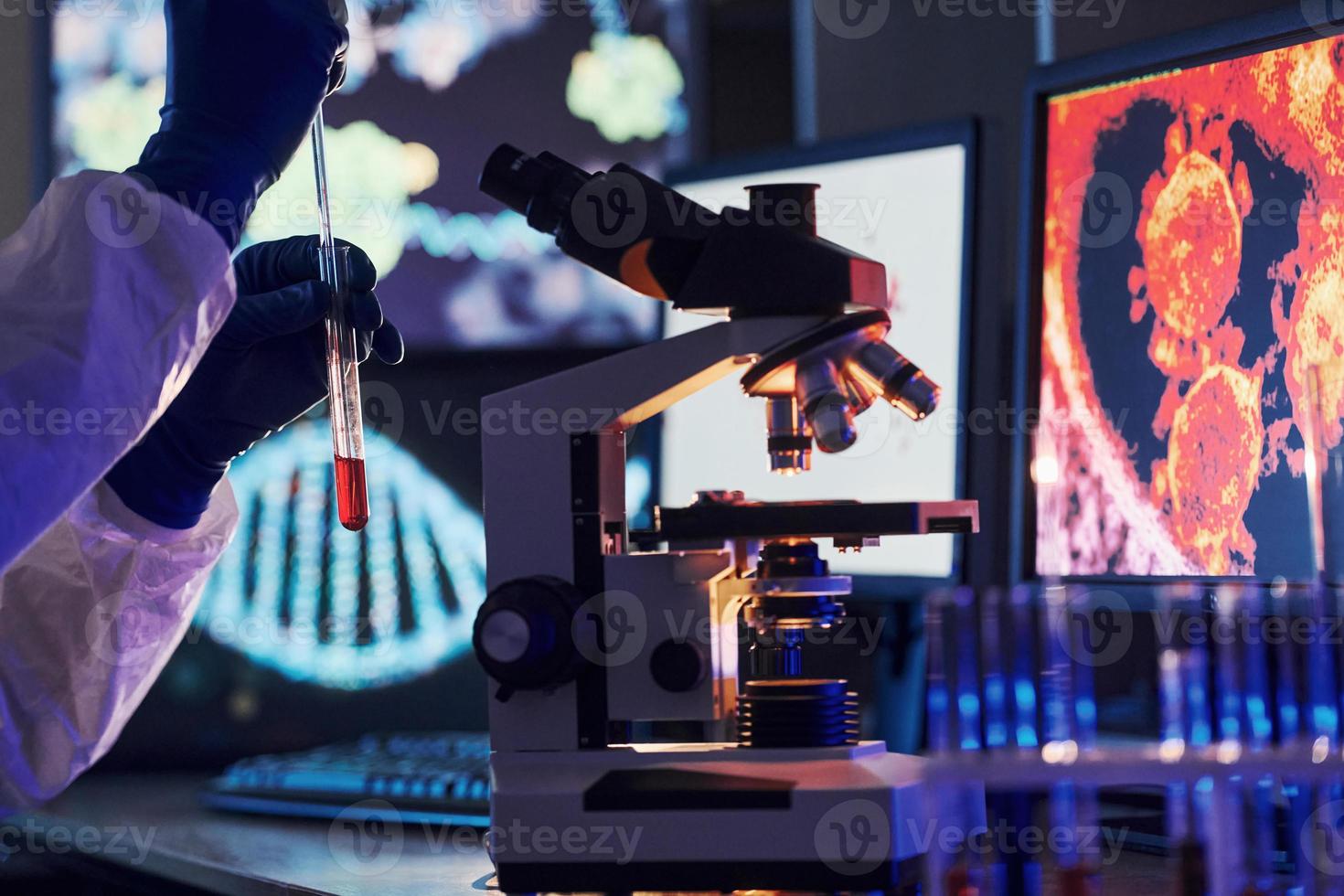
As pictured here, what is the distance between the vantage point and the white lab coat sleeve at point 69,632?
1363mm

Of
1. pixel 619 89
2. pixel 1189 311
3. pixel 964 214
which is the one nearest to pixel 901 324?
pixel 964 214

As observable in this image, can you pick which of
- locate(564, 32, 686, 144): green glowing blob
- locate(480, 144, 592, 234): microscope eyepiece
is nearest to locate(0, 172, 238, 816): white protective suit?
locate(480, 144, 592, 234): microscope eyepiece

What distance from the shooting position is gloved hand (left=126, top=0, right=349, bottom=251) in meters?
1.19

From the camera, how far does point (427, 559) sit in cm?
201

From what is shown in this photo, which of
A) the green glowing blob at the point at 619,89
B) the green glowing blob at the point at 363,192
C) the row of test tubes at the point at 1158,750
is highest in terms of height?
the green glowing blob at the point at 619,89

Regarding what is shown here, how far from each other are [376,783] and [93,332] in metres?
0.70

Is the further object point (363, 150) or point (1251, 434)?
point (363, 150)

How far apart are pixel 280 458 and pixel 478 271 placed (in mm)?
386

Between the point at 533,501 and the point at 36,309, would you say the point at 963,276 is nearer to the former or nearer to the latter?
the point at 533,501

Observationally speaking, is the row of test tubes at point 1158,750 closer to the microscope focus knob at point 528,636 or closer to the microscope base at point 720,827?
the microscope base at point 720,827

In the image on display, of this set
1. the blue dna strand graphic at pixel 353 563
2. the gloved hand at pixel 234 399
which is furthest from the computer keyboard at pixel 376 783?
the gloved hand at pixel 234 399

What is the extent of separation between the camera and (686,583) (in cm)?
106

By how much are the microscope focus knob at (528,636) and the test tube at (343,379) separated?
181mm

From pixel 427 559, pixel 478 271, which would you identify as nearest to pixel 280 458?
pixel 427 559
